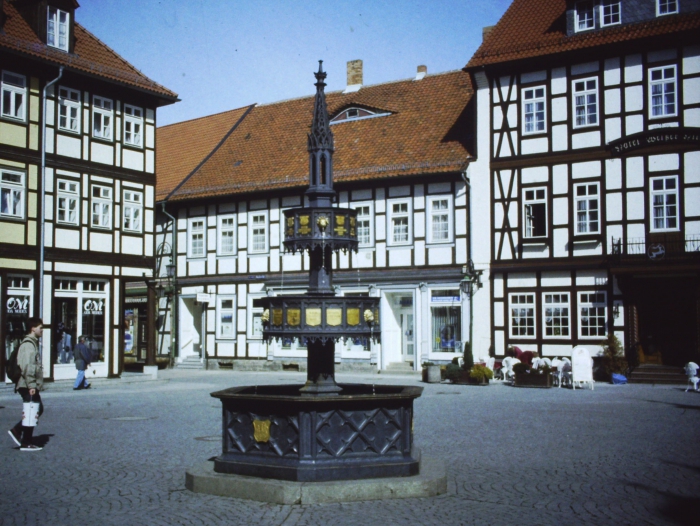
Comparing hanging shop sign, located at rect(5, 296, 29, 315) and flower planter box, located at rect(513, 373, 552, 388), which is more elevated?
hanging shop sign, located at rect(5, 296, 29, 315)

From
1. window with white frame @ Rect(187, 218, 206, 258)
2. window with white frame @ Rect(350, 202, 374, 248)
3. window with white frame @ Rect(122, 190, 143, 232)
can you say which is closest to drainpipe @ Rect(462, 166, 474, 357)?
window with white frame @ Rect(350, 202, 374, 248)

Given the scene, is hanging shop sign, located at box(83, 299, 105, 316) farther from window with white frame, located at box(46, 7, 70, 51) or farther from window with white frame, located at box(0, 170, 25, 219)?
window with white frame, located at box(46, 7, 70, 51)

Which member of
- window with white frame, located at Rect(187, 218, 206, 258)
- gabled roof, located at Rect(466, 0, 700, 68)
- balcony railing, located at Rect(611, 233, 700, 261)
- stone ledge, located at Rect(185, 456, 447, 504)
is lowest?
stone ledge, located at Rect(185, 456, 447, 504)

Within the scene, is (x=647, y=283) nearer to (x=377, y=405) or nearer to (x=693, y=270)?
(x=693, y=270)

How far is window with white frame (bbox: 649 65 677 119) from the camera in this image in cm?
2739

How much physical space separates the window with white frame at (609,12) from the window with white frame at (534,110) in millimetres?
2933

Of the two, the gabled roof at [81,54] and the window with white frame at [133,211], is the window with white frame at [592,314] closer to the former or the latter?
the window with white frame at [133,211]

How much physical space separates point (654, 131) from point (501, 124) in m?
5.32

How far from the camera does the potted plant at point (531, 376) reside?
25.8 meters

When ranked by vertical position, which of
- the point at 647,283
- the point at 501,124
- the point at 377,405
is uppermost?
the point at 501,124

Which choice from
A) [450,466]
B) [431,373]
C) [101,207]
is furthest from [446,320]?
[450,466]

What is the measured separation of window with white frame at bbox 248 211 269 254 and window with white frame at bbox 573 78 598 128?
13.6 metres

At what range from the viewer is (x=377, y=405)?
9.28 m

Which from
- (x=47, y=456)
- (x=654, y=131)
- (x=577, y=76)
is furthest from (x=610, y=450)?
(x=577, y=76)
